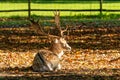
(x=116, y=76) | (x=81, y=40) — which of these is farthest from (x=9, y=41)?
(x=116, y=76)

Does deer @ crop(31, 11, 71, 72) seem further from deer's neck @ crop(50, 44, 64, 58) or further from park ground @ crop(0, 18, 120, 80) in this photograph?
park ground @ crop(0, 18, 120, 80)

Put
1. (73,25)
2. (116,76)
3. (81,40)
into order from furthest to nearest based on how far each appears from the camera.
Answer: (73,25) < (81,40) < (116,76)

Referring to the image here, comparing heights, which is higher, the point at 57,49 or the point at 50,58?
the point at 57,49

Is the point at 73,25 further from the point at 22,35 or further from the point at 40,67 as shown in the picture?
the point at 40,67

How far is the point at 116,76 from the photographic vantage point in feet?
40.8

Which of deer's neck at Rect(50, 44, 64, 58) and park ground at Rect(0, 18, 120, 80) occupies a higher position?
deer's neck at Rect(50, 44, 64, 58)

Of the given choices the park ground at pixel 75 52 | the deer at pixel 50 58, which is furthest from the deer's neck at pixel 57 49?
the park ground at pixel 75 52

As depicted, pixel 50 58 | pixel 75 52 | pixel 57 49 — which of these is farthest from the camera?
pixel 75 52

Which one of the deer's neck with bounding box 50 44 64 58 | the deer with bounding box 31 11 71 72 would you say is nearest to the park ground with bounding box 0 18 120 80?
the deer with bounding box 31 11 71 72

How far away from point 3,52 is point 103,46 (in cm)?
314

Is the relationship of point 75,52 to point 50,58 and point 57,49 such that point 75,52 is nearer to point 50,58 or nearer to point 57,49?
point 57,49

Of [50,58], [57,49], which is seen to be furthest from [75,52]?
[50,58]

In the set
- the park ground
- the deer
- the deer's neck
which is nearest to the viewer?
the park ground

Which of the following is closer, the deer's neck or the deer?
the deer
